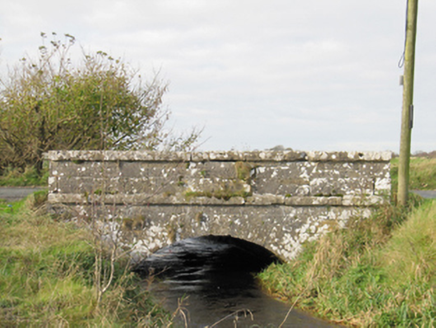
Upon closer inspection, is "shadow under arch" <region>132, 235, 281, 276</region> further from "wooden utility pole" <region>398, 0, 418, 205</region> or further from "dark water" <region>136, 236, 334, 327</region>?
"wooden utility pole" <region>398, 0, 418, 205</region>

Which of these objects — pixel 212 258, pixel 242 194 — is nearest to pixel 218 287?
pixel 242 194

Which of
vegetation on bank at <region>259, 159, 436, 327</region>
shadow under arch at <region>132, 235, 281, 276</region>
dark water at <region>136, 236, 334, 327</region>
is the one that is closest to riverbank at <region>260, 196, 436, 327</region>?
vegetation on bank at <region>259, 159, 436, 327</region>

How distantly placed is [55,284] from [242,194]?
120 inches

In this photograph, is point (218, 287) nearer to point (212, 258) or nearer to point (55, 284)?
point (212, 258)

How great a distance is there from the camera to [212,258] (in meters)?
10.0

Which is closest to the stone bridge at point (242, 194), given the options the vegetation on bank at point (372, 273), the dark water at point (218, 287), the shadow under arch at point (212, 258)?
the vegetation on bank at point (372, 273)

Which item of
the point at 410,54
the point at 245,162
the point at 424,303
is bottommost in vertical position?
the point at 424,303

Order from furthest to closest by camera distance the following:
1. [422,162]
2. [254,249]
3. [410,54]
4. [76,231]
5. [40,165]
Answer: [422,162], [40,165], [254,249], [410,54], [76,231]

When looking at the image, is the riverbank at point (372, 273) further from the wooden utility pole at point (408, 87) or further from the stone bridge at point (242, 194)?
the wooden utility pole at point (408, 87)

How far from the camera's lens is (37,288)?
5.06m

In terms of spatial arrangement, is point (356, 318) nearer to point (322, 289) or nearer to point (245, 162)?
point (322, 289)

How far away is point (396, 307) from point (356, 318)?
0.54m

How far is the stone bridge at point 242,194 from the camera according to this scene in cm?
A: 703

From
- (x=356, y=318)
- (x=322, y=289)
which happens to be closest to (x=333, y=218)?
(x=322, y=289)
